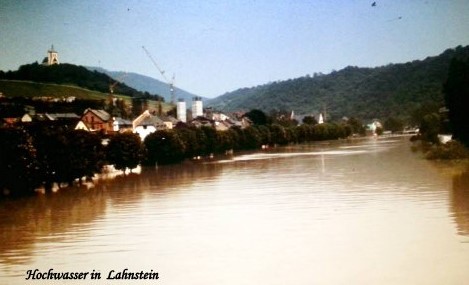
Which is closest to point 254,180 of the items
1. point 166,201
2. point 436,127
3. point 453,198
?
point 166,201

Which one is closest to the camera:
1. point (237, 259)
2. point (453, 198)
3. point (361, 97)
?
point (237, 259)

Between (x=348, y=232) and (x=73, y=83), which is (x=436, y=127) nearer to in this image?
(x=73, y=83)

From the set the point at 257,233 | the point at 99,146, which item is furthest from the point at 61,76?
the point at 257,233

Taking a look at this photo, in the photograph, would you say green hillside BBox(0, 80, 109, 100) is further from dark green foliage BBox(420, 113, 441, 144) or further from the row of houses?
dark green foliage BBox(420, 113, 441, 144)

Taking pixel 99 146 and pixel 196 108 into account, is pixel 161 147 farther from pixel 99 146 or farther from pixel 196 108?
pixel 196 108

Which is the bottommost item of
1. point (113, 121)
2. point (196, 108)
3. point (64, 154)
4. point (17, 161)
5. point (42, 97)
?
point (17, 161)

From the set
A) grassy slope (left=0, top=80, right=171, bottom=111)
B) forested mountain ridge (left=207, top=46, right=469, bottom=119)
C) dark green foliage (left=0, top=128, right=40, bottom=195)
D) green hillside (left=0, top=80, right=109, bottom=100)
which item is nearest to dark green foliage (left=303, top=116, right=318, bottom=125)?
forested mountain ridge (left=207, top=46, right=469, bottom=119)

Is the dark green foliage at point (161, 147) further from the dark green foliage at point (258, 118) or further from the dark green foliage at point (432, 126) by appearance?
the dark green foliage at point (258, 118)
